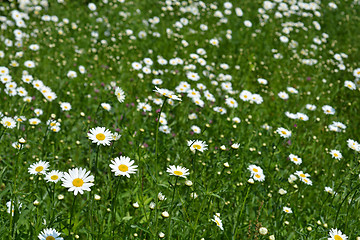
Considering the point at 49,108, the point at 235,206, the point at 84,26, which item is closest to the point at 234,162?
the point at 235,206

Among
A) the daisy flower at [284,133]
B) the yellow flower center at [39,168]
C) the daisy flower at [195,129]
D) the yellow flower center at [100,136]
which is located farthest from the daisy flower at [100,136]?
the daisy flower at [284,133]

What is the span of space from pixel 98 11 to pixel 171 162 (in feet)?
15.0

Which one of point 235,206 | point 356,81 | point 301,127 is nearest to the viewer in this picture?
point 235,206

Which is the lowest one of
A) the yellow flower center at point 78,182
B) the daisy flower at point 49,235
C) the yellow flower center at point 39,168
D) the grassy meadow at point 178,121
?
the grassy meadow at point 178,121

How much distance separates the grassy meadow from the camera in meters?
2.13

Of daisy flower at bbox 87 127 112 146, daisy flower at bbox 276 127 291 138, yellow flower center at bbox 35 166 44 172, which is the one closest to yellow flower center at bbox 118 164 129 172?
daisy flower at bbox 87 127 112 146

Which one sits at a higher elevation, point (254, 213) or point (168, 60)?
point (254, 213)

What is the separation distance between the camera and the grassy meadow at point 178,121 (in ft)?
6.99

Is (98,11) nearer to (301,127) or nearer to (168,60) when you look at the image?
(168,60)

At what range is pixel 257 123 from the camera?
12.8 ft

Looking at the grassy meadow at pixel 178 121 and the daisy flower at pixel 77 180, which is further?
the grassy meadow at pixel 178 121

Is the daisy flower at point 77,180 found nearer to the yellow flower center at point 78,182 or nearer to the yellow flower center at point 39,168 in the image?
the yellow flower center at point 78,182

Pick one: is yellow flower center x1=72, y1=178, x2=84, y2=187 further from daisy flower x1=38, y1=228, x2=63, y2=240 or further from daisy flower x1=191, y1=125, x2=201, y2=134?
daisy flower x1=191, y1=125, x2=201, y2=134

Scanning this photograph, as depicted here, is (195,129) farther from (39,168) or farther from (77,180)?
(77,180)
